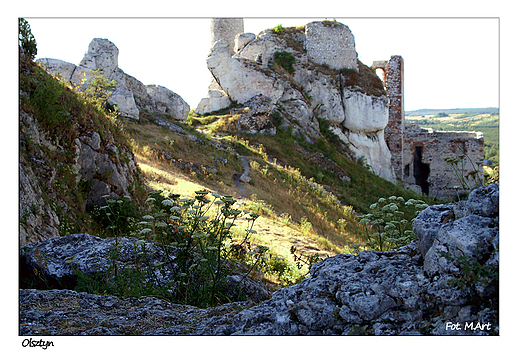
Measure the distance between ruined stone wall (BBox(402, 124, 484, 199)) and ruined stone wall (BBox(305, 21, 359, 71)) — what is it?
7.39 m

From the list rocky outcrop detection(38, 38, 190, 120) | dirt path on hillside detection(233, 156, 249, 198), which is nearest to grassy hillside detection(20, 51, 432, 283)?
dirt path on hillside detection(233, 156, 249, 198)

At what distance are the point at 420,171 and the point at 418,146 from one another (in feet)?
6.23

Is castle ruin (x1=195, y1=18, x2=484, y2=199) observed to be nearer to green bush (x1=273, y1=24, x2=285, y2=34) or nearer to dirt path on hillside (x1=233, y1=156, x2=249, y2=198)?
green bush (x1=273, y1=24, x2=285, y2=34)

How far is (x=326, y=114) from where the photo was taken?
979 inches

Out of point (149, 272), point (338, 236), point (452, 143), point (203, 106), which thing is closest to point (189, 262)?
point (149, 272)

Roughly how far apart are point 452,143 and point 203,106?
1715 cm

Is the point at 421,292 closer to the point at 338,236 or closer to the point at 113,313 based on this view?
the point at 113,313

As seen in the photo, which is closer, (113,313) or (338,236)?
(113,313)

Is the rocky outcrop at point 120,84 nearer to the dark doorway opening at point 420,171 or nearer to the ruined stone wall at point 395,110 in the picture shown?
the ruined stone wall at point 395,110

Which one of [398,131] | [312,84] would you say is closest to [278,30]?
[312,84]

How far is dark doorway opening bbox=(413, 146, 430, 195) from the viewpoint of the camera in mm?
28469

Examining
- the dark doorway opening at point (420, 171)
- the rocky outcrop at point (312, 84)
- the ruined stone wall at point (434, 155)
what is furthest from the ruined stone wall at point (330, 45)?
the dark doorway opening at point (420, 171)

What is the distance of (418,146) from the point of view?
1116 inches

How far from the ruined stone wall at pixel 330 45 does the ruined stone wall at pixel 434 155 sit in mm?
Result: 7395
